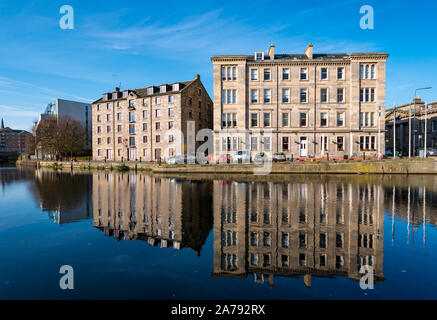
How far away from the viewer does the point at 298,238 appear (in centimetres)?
784

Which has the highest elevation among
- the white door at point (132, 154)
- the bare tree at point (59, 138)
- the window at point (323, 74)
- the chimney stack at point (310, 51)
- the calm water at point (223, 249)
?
the chimney stack at point (310, 51)

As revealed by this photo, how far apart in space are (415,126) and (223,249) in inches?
2267

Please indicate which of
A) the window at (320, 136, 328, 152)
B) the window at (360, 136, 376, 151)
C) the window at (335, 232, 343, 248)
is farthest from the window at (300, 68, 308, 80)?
the window at (335, 232, 343, 248)

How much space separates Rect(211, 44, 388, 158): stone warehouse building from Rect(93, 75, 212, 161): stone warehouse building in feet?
38.8

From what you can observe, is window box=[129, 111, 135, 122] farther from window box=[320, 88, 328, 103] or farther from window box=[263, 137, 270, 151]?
window box=[320, 88, 328, 103]

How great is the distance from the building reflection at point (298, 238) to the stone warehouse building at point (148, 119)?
116 ft

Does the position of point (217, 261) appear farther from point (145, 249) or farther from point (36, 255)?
point (36, 255)

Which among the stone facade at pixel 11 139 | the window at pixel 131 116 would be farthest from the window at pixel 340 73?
the stone facade at pixel 11 139

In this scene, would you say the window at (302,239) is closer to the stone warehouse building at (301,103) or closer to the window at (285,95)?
the stone warehouse building at (301,103)

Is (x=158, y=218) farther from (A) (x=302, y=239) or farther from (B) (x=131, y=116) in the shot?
(B) (x=131, y=116)

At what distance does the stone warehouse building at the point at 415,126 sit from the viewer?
43.2 meters

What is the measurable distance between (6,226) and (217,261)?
32.7ft

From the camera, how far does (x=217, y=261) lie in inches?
257
